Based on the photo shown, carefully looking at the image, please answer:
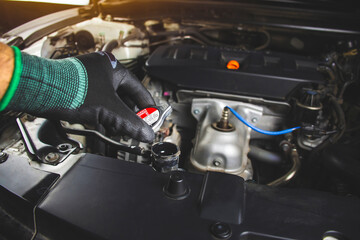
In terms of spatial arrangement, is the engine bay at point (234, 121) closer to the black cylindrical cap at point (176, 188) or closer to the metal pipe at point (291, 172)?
the metal pipe at point (291, 172)

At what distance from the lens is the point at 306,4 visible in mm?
1588

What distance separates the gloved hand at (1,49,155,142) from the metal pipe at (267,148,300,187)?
0.53 meters

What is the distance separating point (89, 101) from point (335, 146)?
0.86 metres

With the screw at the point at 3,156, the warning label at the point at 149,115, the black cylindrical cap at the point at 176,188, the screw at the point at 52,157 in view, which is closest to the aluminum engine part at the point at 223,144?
the warning label at the point at 149,115

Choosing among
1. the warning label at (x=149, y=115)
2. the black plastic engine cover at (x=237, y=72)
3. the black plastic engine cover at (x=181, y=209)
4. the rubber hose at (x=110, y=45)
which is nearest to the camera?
the black plastic engine cover at (x=181, y=209)

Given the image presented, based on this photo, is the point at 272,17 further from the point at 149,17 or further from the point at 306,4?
the point at 149,17

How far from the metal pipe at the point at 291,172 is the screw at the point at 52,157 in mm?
760

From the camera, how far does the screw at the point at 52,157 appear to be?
811mm

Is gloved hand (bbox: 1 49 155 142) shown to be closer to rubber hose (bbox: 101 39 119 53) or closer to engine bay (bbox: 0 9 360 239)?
engine bay (bbox: 0 9 360 239)

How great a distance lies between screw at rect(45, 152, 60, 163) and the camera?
0.81 m

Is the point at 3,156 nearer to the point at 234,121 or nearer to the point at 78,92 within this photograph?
the point at 78,92

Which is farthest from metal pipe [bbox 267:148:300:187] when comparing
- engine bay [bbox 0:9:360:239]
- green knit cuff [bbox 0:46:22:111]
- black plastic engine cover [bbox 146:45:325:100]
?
green knit cuff [bbox 0:46:22:111]

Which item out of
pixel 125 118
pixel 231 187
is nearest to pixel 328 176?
pixel 231 187

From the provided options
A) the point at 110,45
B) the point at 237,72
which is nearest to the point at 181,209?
the point at 237,72
